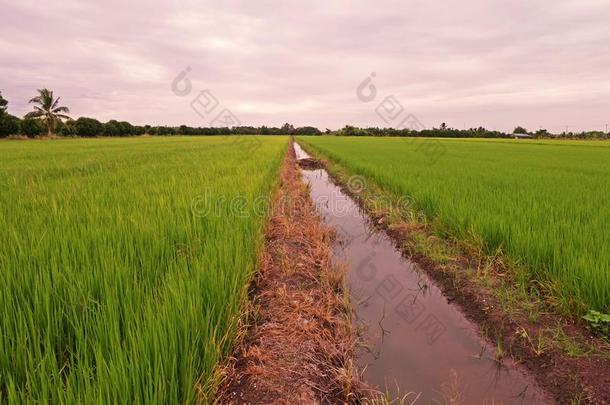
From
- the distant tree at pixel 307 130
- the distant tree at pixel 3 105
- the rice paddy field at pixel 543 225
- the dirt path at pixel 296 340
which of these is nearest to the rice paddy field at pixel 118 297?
the dirt path at pixel 296 340

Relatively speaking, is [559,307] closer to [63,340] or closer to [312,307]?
[312,307]

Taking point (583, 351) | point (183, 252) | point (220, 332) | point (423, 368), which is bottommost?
point (423, 368)

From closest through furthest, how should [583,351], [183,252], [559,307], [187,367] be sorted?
[187,367], [583,351], [559,307], [183,252]

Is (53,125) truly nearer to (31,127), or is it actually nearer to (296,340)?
(31,127)

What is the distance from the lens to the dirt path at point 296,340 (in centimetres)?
173

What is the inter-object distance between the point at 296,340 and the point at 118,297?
41.1 inches

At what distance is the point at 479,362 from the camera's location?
2.09 metres

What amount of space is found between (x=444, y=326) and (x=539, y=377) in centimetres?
67

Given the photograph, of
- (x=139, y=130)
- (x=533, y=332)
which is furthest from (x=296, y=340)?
(x=139, y=130)

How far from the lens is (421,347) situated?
7.45 feet

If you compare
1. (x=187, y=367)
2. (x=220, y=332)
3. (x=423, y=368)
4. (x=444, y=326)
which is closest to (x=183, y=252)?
(x=220, y=332)

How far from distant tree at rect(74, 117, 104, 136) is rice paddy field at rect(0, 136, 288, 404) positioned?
163ft

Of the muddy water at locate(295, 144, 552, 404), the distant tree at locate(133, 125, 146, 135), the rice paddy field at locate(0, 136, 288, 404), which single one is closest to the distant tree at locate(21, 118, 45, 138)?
the distant tree at locate(133, 125, 146, 135)

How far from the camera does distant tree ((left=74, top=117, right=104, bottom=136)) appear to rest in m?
44.7
